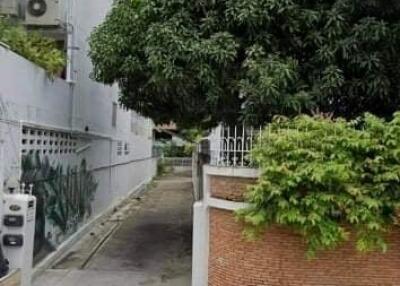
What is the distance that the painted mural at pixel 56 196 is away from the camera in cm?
1020

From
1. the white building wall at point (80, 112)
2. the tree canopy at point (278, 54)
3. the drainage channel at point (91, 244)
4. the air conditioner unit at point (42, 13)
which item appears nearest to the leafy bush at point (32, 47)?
the white building wall at point (80, 112)

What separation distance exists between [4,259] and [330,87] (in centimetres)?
499

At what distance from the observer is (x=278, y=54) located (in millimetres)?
8367

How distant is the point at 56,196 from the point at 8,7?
4125 mm

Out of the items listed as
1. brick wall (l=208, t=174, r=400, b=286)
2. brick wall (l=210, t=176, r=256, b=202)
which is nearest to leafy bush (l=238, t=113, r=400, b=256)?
brick wall (l=208, t=174, r=400, b=286)

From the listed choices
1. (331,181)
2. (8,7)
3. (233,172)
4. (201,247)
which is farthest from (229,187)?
(8,7)

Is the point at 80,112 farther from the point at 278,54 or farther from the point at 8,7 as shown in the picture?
the point at 278,54

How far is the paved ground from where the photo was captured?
991 centimetres

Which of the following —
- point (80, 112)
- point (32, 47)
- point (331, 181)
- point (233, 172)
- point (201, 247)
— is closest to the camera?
point (331, 181)

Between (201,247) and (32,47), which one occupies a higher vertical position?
(32,47)

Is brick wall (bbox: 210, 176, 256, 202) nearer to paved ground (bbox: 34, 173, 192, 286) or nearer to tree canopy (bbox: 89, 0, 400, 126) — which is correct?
tree canopy (bbox: 89, 0, 400, 126)

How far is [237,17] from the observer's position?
324 inches

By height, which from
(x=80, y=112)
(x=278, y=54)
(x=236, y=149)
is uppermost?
(x=278, y=54)

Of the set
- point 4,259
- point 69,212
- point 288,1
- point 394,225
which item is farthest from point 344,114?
point 69,212
